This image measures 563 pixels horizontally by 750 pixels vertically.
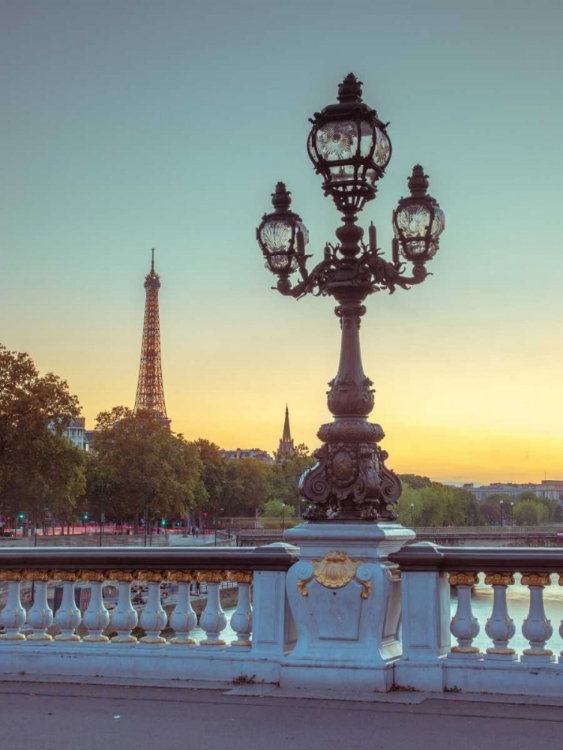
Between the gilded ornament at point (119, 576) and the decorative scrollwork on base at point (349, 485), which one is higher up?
the decorative scrollwork on base at point (349, 485)

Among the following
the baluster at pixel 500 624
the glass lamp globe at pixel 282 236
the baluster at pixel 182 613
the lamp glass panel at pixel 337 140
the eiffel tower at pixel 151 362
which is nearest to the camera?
the baluster at pixel 500 624

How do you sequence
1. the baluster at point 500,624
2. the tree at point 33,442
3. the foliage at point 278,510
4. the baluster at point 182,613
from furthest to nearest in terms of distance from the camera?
the foliage at point 278,510
the tree at point 33,442
the baluster at point 182,613
the baluster at point 500,624

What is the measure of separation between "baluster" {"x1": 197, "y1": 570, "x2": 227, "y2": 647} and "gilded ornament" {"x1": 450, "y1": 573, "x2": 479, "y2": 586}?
1752 millimetres

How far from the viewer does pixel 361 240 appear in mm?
9344

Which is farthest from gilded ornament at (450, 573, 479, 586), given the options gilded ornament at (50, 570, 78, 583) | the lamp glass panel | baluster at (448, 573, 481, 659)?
the lamp glass panel

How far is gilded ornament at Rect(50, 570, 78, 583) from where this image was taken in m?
9.20

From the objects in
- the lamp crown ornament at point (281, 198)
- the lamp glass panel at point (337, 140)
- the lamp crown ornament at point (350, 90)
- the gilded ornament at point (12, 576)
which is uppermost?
the lamp crown ornament at point (350, 90)

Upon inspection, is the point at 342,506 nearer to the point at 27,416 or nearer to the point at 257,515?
the point at 27,416

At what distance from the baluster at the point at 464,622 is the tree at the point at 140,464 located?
93410 mm

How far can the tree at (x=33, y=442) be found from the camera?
6519 cm

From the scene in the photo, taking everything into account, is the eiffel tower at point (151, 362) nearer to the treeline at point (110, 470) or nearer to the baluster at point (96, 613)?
the treeline at point (110, 470)

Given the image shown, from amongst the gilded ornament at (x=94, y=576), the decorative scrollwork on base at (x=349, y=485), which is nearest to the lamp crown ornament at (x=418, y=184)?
the decorative scrollwork on base at (x=349, y=485)

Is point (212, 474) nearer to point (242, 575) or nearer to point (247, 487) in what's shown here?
point (247, 487)

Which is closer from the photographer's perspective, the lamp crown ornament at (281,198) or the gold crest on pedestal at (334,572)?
the gold crest on pedestal at (334,572)
